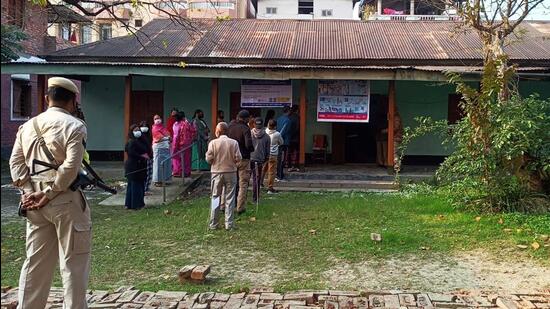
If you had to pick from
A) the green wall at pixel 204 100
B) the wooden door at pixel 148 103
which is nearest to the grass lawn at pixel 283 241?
the green wall at pixel 204 100

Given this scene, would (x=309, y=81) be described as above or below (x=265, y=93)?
above

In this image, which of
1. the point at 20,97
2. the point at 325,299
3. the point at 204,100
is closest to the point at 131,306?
→ the point at 325,299

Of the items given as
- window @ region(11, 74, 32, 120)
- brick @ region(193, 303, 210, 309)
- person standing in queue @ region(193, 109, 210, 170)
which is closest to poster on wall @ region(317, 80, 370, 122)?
person standing in queue @ region(193, 109, 210, 170)

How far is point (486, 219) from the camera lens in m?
8.37

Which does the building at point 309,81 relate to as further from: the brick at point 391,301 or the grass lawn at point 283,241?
the brick at point 391,301

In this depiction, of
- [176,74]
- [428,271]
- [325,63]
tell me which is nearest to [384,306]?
[428,271]

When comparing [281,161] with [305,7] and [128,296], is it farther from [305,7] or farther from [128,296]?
[305,7]

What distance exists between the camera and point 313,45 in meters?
16.1

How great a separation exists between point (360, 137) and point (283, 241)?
8.79m

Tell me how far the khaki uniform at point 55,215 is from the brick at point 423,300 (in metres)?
2.84

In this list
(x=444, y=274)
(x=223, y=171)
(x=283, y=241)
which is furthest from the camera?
(x=223, y=171)

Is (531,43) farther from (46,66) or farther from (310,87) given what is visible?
(46,66)

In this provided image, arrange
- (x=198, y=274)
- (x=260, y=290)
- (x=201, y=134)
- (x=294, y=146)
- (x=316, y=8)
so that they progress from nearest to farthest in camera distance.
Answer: (x=260, y=290), (x=198, y=274), (x=201, y=134), (x=294, y=146), (x=316, y=8)

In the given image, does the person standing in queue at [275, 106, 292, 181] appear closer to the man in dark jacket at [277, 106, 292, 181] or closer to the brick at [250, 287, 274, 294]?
the man in dark jacket at [277, 106, 292, 181]
